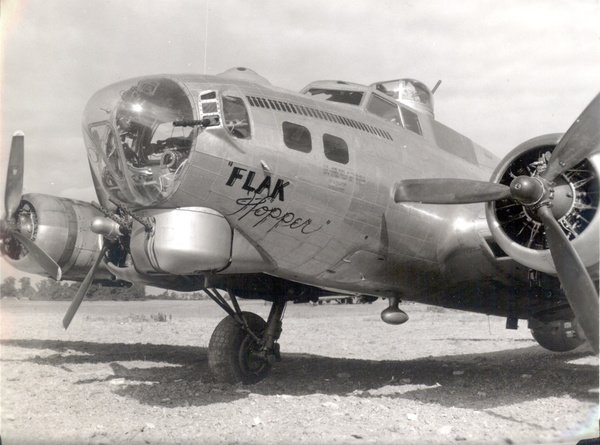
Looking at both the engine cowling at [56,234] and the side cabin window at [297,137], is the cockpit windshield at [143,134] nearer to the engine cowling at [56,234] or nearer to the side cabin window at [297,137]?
→ the side cabin window at [297,137]

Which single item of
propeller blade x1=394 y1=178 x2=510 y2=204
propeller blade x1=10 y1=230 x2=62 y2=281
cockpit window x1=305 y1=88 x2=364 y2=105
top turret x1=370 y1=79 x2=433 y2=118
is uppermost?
top turret x1=370 y1=79 x2=433 y2=118

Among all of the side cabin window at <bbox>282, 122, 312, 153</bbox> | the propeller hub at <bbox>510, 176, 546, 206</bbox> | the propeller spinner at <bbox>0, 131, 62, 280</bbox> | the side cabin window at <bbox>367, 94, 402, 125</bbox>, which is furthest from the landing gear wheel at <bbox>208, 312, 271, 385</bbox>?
the propeller hub at <bbox>510, 176, 546, 206</bbox>

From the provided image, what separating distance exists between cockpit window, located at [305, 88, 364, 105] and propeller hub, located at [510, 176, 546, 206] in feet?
7.60

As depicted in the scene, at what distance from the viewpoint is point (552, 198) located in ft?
18.4

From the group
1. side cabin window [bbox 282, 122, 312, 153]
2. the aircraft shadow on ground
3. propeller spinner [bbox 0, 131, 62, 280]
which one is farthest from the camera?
propeller spinner [bbox 0, 131, 62, 280]

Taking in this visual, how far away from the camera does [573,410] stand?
5918 mm

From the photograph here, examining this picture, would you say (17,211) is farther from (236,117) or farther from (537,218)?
(537,218)

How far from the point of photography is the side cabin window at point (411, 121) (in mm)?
7534

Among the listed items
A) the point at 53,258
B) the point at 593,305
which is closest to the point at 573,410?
the point at 593,305

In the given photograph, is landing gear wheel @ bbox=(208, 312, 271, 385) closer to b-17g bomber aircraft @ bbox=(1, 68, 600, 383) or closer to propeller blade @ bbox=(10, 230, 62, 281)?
b-17g bomber aircraft @ bbox=(1, 68, 600, 383)

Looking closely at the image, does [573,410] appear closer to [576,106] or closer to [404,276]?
[404,276]

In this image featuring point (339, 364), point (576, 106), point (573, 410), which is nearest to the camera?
point (573, 410)

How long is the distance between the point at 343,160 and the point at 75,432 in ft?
11.2

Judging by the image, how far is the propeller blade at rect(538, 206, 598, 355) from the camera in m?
5.41
